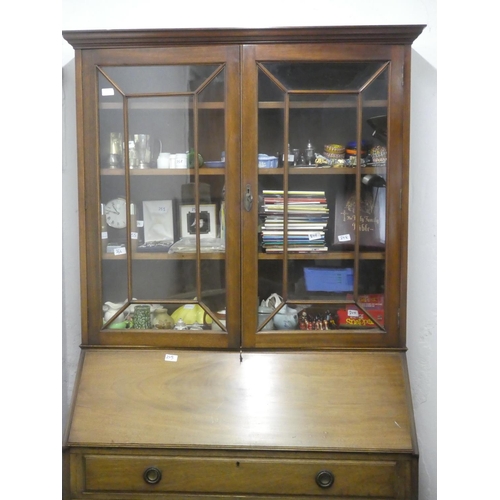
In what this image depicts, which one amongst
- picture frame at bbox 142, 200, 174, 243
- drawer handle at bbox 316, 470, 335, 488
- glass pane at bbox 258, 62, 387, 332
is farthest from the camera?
picture frame at bbox 142, 200, 174, 243

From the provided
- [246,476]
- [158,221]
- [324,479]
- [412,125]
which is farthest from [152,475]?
[412,125]

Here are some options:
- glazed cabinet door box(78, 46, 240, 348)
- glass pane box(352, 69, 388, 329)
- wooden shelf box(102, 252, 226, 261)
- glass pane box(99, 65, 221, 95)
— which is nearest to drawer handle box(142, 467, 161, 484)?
glazed cabinet door box(78, 46, 240, 348)

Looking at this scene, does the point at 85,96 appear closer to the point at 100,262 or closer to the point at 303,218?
the point at 100,262

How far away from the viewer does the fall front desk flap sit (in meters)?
1.34

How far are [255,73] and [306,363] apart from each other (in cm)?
89

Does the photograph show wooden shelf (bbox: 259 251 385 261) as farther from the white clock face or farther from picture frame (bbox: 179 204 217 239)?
the white clock face

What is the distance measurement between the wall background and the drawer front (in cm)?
34

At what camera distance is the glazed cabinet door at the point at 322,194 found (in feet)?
4.67

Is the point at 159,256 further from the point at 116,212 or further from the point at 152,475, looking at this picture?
the point at 152,475

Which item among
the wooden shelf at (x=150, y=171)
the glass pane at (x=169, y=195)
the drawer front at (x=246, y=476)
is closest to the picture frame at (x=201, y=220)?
the glass pane at (x=169, y=195)

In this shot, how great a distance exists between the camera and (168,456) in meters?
1.35

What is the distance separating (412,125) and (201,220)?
808 millimetres

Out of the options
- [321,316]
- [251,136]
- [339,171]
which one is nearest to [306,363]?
[321,316]

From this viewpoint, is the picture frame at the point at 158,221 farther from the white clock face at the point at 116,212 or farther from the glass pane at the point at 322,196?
the glass pane at the point at 322,196
